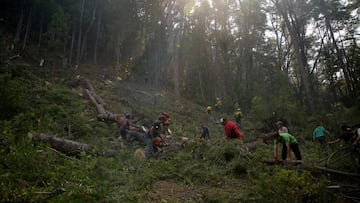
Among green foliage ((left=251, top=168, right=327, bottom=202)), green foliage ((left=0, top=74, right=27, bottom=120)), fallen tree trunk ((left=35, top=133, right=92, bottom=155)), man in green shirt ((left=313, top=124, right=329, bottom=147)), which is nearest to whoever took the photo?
green foliage ((left=251, top=168, right=327, bottom=202))

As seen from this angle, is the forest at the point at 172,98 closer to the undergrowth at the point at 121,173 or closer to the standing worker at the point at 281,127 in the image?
the undergrowth at the point at 121,173

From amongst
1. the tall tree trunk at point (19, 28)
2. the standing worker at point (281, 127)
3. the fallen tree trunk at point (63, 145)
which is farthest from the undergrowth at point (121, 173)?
the tall tree trunk at point (19, 28)

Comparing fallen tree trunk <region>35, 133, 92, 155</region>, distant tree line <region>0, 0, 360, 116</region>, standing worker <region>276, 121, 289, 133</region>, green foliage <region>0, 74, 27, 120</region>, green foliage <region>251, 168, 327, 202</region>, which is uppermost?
distant tree line <region>0, 0, 360, 116</region>

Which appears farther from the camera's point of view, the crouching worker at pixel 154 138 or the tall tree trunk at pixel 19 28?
the tall tree trunk at pixel 19 28

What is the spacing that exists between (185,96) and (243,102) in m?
5.97

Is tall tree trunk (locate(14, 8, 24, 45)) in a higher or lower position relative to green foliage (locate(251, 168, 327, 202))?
higher

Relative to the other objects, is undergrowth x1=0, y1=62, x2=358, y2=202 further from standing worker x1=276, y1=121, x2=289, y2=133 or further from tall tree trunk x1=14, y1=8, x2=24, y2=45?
tall tree trunk x1=14, y1=8, x2=24, y2=45

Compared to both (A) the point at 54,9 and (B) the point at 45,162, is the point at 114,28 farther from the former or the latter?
(B) the point at 45,162

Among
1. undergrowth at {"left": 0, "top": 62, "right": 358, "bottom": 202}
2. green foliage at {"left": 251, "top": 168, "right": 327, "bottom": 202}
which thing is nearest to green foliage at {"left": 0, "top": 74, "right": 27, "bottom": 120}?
undergrowth at {"left": 0, "top": 62, "right": 358, "bottom": 202}

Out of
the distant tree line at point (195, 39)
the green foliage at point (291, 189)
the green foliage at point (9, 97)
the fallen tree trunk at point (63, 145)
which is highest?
the distant tree line at point (195, 39)

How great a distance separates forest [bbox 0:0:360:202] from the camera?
5.04 metres

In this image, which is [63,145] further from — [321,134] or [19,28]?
[19,28]

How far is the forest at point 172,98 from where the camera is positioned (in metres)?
5.04

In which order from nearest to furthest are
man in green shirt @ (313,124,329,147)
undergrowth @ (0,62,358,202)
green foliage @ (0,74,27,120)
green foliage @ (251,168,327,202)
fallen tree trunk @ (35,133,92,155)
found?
undergrowth @ (0,62,358,202) < green foliage @ (251,168,327,202) < fallen tree trunk @ (35,133,92,155) < green foliage @ (0,74,27,120) < man in green shirt @ (313,124,329,147)
